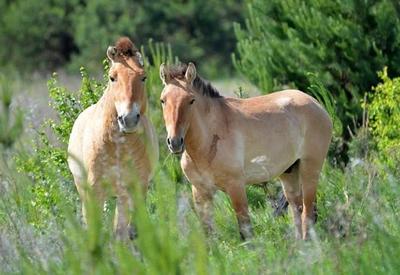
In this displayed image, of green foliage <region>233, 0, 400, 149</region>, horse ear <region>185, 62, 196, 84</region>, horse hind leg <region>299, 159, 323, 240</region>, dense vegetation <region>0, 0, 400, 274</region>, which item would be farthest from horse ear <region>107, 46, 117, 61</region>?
green foliage <region>233, 0, 400, 149</region>

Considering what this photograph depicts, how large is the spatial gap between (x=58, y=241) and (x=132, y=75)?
214cm

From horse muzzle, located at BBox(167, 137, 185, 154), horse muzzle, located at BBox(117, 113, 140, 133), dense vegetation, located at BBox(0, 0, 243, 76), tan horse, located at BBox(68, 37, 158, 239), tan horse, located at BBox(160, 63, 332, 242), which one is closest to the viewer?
horse muzzle, located at BBox(117, 113, 140, 133)

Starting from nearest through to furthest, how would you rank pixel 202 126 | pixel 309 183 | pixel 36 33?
pixel 202 126 → pixel 309 183 → pixel 36 33

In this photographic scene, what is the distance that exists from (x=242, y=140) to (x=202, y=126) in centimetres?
40

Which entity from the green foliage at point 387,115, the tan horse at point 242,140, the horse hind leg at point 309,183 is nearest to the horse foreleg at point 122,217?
the tan horse at point 242,140

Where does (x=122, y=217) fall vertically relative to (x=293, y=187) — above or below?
above

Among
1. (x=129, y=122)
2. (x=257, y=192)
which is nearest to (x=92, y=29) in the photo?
(x=257, y=192)

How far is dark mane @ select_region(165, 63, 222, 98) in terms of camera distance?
8.45 meters

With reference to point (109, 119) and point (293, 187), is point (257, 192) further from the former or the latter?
point (109, 119)

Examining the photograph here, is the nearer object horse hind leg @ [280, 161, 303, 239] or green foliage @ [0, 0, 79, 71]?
horse hind leg @ [280, 161, 303, 239]

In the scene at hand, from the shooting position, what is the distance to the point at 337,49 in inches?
511

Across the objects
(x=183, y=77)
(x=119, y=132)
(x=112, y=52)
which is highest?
(x=112, y=52)

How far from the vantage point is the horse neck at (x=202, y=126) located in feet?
27.8

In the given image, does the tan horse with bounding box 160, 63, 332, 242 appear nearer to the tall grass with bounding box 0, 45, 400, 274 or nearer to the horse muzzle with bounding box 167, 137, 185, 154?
the horse muzzle with bounding box 167, 137, 185, 154
